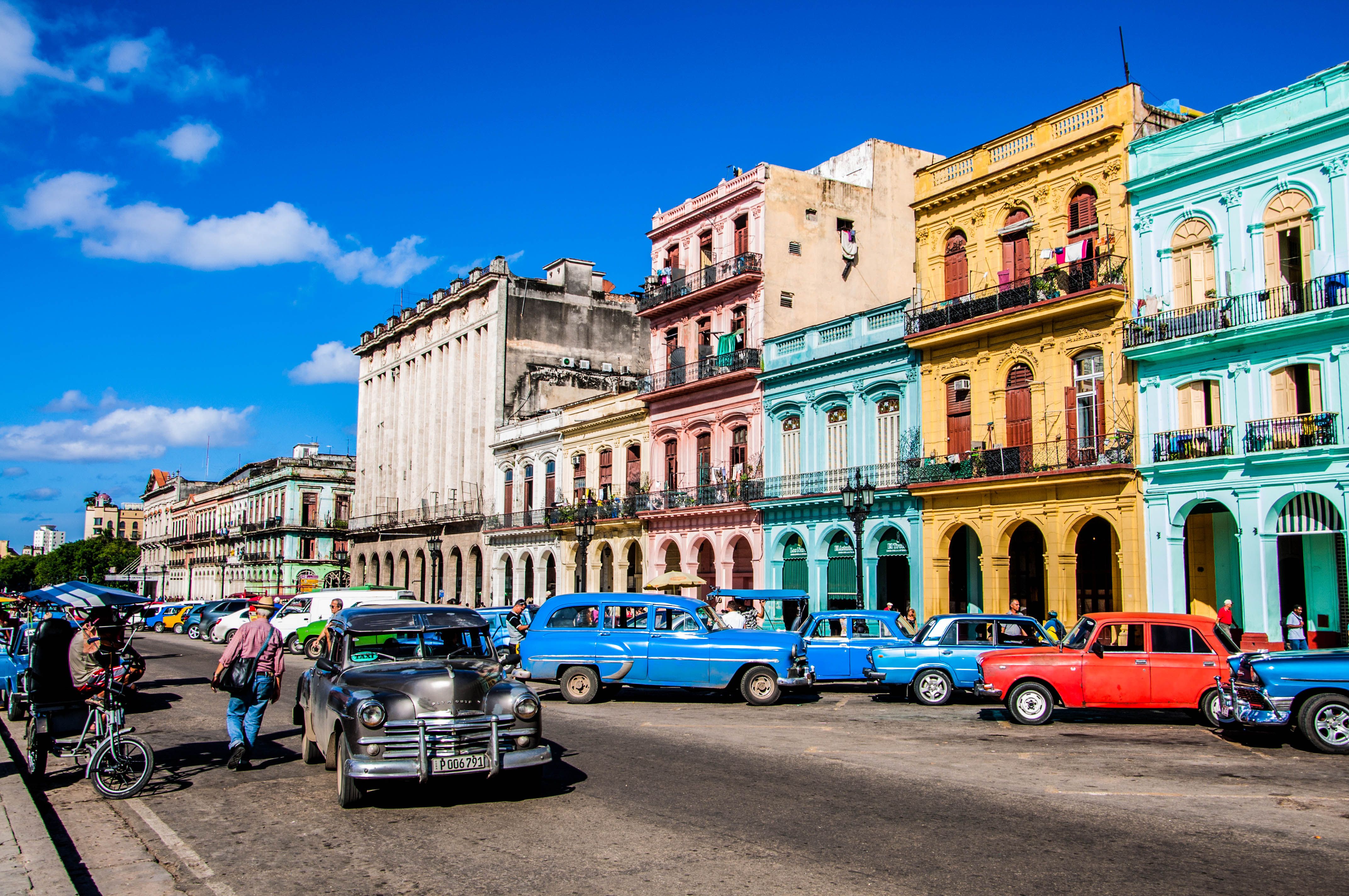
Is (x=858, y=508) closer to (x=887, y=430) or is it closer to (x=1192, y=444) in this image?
(x=887, y=430)

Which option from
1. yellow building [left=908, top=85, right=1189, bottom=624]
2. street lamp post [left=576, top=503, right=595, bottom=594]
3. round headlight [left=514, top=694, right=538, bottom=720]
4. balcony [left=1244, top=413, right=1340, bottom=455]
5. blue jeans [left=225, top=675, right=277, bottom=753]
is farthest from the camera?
street lamp post [left=576, top=503, right=595, bottom=594]

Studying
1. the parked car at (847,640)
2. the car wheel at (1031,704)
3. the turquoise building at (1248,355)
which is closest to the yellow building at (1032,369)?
the turquoise building at (1248,355)

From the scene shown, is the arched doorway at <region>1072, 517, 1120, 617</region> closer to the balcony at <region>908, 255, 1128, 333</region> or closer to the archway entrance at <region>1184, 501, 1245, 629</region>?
the archway entrance at <region>1184, 501, 1245, 629</region>

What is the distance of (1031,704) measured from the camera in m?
15.6

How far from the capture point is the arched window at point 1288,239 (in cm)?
2283

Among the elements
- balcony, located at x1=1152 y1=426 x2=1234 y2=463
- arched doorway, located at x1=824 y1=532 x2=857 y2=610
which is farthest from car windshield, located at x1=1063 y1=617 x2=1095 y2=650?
arched doorway, located at x1=824 y1=532 x2=857 y2=610

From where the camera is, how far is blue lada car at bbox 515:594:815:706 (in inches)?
722

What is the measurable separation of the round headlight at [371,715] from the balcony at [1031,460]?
20.3 meters

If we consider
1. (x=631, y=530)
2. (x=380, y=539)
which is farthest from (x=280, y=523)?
(x=631, y=530)

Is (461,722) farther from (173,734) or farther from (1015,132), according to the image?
(1015,132)

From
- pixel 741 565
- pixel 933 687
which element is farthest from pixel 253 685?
pixel 741 565

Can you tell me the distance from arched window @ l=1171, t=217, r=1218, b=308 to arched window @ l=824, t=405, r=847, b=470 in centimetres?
1042

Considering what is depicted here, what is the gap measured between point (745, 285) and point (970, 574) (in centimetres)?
1300

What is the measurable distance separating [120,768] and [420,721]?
3.22 m
